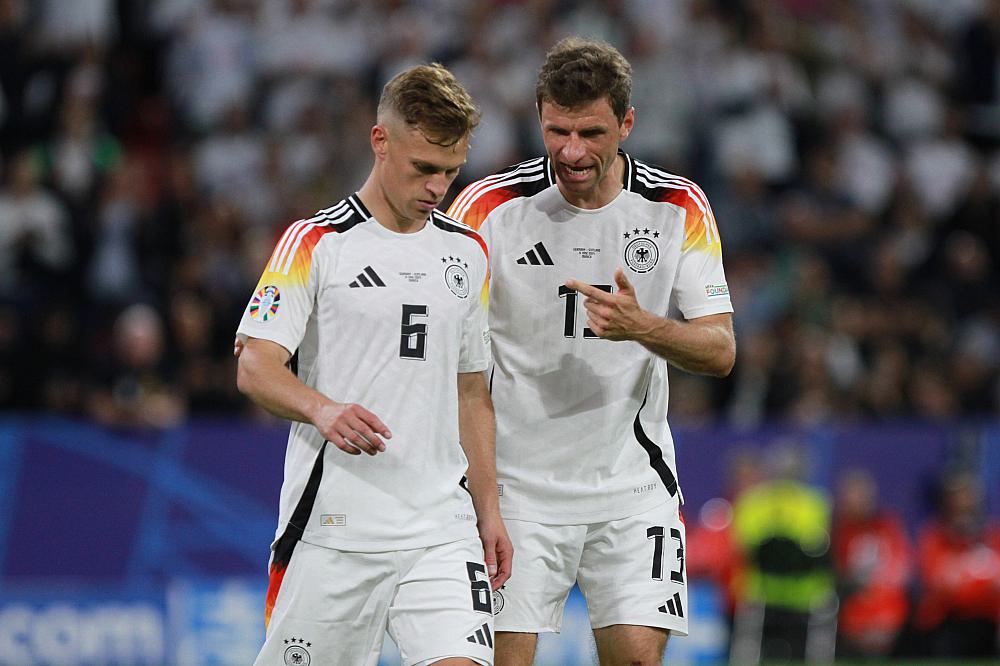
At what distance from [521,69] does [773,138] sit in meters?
2.80

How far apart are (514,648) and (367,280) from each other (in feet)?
5.60

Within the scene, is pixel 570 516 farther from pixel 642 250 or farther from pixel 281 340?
pixel 281 340

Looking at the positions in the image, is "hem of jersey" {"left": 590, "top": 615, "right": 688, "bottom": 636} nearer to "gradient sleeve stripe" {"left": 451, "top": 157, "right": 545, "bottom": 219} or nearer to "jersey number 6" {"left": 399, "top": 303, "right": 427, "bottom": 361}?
"jersey number 6" {"left": 399, "top": 303, "right": 427, "bottom": 361}

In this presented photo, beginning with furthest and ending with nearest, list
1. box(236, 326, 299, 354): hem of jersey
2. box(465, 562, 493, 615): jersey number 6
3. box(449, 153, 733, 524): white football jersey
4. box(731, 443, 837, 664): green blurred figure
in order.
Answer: box(731, 443, 837, 664): green blurred figure → box(449, 153, 733, 524): white football jersey → box(465, 562, 493, 615): jersey number 6 → box(236, 326, 299, 354): hem of jersey

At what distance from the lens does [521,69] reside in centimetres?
1644

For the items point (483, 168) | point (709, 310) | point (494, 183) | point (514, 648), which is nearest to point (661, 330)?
point (709, 310)

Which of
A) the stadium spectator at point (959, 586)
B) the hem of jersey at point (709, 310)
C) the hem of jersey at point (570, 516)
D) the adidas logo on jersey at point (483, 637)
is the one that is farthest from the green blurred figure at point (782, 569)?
the adidas logo on jersey at point (483, 637)

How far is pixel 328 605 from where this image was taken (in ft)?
18.5

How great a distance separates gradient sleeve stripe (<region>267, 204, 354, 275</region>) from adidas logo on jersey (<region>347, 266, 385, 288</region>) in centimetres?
24

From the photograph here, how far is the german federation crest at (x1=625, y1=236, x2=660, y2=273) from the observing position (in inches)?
251

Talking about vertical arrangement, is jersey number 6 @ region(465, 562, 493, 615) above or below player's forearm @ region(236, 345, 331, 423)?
below

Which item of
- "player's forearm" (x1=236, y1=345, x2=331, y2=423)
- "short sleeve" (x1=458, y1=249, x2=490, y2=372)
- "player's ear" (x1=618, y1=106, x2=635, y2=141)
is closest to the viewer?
"player's forearm" (x1=236, y1=345, x2=331, y2=423)

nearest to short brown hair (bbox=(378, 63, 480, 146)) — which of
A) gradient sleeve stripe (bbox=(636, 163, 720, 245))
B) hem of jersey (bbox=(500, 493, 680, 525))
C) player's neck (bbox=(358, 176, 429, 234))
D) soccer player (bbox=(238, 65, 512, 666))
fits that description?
soccer player (bbox=(238, 65, 512, 666))

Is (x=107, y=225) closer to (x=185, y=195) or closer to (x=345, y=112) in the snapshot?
(x=185, y=195)
